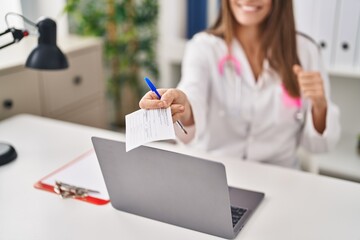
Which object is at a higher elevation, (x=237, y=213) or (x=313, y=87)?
(x=313, y=87)

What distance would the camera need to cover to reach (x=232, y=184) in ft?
3.82

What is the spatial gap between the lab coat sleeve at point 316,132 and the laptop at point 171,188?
0.53 metres

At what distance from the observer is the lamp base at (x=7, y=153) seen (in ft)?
4.17

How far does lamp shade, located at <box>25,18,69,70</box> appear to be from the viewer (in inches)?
51.5

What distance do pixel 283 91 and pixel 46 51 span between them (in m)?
0.78

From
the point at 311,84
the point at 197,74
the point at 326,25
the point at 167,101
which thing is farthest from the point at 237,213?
the point at 326,25

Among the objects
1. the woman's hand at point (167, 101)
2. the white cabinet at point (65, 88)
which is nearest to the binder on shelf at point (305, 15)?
the white cabinet at point (65, 88)

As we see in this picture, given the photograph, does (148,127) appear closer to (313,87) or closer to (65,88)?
(313,87)

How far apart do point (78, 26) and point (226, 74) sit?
4.08ft

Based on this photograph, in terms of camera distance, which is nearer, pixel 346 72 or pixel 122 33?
pixel 346 72

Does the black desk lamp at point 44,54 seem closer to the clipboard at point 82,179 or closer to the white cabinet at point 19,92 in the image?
the clipboard at point 82,179

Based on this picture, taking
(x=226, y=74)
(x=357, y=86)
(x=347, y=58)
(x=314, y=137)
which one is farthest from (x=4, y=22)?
(x=357, y=86)

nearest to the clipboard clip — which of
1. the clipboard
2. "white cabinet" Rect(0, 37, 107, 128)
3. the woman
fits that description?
the clipboard

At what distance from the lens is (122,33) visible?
2.70 meters
